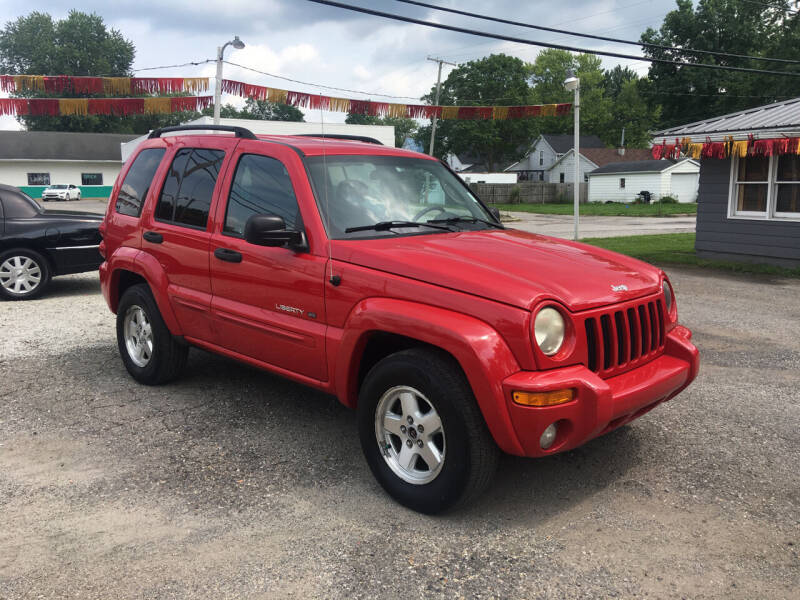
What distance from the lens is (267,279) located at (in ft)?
14.4

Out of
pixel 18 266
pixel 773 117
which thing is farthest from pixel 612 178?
pixel 18 266

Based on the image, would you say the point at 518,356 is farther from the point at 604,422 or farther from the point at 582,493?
the point at 582,493

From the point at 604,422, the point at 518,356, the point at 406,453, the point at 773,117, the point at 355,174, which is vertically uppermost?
the point at 773,117

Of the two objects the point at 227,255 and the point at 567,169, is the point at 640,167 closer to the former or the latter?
the point at 567,169

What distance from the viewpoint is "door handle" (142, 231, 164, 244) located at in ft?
17.4

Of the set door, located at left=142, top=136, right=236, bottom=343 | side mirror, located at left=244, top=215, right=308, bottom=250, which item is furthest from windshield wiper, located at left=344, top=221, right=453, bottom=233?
door, located at left=142, top=136, right=236, bottom=343

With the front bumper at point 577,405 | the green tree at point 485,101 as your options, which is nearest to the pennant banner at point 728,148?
the front bumper at point 577,405

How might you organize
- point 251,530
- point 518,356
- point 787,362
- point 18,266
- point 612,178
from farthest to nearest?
1. point 612,178
2. point 18,266
3. point 787,362
4. point 251,530
5. point 518,356

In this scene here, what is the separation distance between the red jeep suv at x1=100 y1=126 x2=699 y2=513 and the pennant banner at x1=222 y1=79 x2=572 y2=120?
1442 cm

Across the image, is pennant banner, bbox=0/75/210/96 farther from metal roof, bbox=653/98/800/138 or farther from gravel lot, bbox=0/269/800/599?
gravel lot, bbox=0/269/800/599

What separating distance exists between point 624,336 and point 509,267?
69 centimetres

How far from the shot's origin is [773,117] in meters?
13.6

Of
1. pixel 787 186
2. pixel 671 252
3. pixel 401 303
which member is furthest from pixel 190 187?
pixel 671 252

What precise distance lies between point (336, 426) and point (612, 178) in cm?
5498
